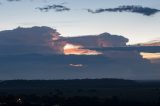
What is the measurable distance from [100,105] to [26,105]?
32.1 meters

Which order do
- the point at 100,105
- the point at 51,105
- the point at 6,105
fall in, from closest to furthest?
the point at 6,105 → the point at 51,105 → the point at 100,105

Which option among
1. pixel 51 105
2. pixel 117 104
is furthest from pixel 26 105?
pixel 117 104

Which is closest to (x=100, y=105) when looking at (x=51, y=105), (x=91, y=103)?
(x=91, y=103)

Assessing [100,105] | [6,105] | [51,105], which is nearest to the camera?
[6,105]

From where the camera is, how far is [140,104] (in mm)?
184875

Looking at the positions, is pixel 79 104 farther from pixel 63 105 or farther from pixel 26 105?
pixel 26 105

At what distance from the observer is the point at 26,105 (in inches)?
5999

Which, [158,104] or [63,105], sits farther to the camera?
[158,104]

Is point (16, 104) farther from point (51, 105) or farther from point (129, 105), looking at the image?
point (129, 105)

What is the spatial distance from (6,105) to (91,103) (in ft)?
140

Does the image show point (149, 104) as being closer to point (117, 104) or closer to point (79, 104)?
point (117, 104)

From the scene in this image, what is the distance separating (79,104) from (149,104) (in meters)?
24.9

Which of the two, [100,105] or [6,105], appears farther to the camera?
[100,105]

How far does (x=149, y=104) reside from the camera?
610 feet
